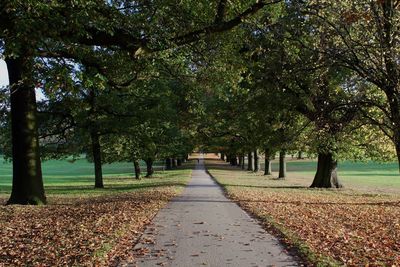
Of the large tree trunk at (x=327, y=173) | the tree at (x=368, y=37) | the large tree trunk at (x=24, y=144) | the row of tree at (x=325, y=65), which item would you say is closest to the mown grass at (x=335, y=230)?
the row of tree at (x=325, y=65)

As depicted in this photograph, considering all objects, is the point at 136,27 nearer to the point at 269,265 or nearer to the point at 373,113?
the point at 269,265

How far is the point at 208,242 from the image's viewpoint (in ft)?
28.7

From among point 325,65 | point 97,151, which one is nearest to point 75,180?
point 97,151

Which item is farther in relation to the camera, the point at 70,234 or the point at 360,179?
the point at 360,179

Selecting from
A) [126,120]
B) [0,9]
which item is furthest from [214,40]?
[126,120]

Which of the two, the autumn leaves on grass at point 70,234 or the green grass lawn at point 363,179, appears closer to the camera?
the autumn leaves on grass at point 70,234

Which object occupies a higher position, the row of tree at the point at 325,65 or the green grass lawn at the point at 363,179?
the row of tree at the point at 325,65

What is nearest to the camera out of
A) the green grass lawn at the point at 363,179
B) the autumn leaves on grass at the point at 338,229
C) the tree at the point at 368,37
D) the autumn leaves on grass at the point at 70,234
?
the autumn leaves on grass at the point at 70,234

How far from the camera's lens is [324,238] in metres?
9.30

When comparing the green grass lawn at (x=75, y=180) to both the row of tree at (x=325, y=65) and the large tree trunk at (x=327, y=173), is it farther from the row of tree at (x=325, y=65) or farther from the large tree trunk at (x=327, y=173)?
the row of tree at (x=325, y=65)

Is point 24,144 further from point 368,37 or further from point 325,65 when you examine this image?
point 368,37

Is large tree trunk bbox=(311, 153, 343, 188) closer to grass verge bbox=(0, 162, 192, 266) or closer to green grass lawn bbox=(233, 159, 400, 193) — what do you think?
green grass lawn bbox=(233, 159, 400, 193)

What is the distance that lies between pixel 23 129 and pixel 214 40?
6980 millimetres

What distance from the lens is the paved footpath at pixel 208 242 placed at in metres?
A: 7.29
